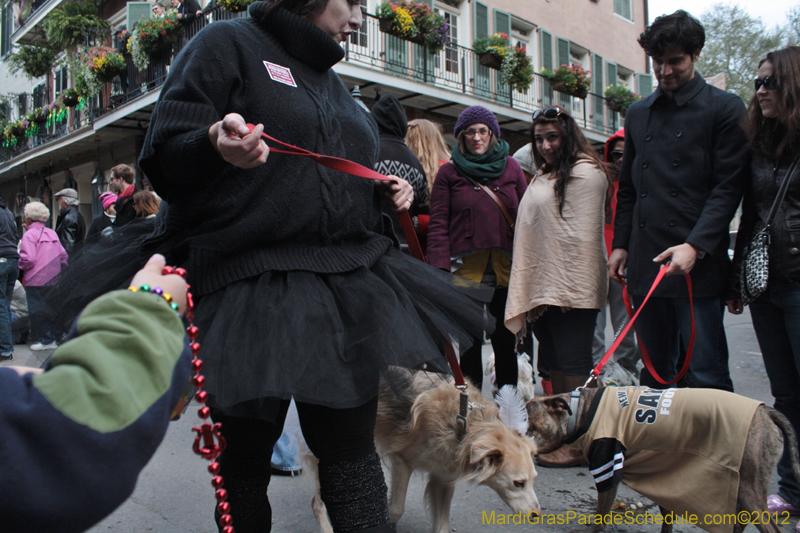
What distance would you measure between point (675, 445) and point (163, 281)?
6.90 ft

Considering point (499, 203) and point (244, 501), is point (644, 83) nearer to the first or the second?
point (499, 203)

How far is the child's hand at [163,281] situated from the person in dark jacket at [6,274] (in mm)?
7170

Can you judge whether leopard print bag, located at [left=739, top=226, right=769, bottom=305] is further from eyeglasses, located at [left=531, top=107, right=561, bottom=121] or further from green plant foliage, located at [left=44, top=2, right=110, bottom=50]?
green plant foliage, located at [left=44, top=2, right=110, bottom=50]

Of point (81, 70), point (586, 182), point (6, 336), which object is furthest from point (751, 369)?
point (81, 70)

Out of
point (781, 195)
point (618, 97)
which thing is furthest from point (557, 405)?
point (618, 97)

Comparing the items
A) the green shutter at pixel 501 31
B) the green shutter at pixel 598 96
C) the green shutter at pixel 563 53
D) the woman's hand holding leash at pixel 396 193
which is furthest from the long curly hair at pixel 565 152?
the green shutter at pixel 598 96

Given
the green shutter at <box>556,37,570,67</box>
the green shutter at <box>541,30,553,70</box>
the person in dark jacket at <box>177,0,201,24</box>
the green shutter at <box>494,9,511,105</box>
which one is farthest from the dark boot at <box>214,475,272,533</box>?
the green shutter at <box>556,37,570,67</box>

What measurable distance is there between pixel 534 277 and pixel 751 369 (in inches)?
143

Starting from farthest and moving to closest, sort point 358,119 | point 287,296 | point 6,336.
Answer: point 6,336, point 358,119, point 287,296

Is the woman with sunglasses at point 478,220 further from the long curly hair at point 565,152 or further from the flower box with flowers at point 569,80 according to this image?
the flower box with flowers at point 569,80

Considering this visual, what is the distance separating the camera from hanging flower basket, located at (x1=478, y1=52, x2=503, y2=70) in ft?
48.3

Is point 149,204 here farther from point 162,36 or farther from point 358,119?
point 162,36

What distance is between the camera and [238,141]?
117 cm

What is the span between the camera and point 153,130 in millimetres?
1395
